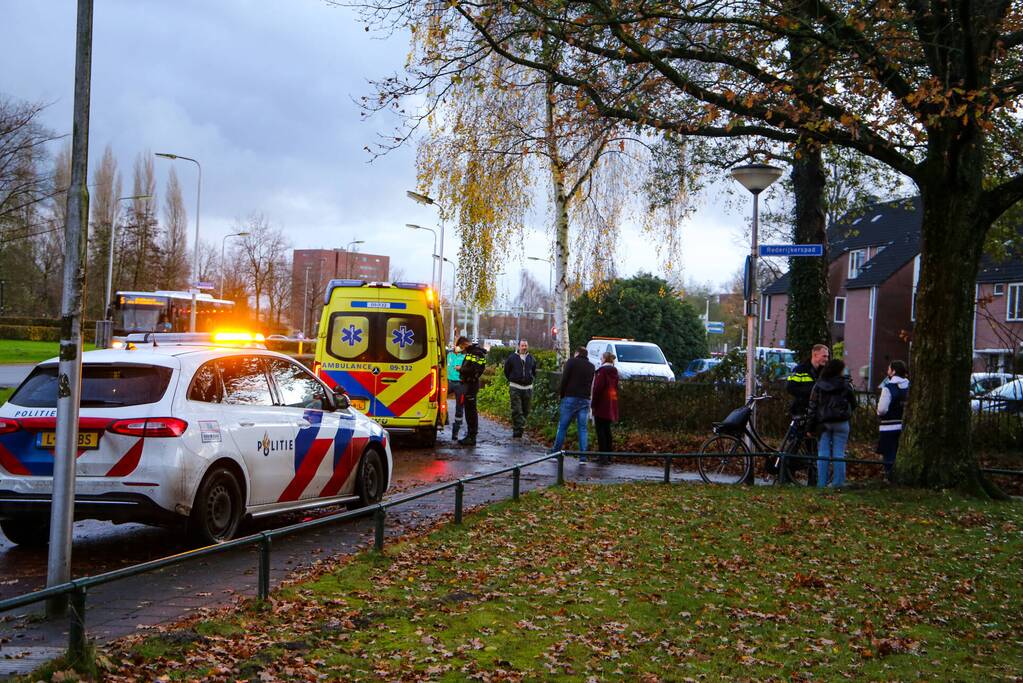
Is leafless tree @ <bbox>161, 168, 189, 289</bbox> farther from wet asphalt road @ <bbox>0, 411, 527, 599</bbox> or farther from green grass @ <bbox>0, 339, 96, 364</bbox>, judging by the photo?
wet asphalt road @ <bbox>0, 411, 527, 599</bbox>

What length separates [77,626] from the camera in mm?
4871

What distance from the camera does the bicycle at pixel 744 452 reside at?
46.6 feet

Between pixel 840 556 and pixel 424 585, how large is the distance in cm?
395

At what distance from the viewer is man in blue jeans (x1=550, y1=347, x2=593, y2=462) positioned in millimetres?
17266

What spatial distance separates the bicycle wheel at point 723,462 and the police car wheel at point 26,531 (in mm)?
8554

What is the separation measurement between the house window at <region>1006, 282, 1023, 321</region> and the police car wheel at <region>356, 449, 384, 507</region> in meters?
39.8

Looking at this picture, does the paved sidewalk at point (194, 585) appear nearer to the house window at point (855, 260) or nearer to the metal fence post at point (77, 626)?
the metal fence post at point (77, 626)

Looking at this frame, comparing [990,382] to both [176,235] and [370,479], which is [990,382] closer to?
[370,479]

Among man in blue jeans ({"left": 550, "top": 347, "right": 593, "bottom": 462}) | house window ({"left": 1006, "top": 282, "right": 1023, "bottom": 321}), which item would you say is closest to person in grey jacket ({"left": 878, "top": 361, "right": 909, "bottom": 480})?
man in blue jeans ({"left": 550, "top": 347, "right": 593, "bottom": 462})

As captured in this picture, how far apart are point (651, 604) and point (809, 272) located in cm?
1248

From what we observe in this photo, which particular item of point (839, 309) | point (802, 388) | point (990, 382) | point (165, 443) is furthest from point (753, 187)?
point (839, 309)

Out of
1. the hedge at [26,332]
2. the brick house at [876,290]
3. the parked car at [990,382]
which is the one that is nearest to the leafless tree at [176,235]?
the hedge at [26,332]

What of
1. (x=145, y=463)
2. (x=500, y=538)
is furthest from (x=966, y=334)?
(x=145, y=463)

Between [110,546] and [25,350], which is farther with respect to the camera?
[25,350]
